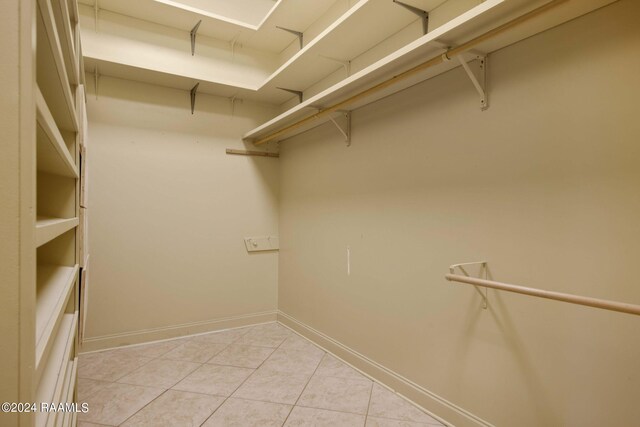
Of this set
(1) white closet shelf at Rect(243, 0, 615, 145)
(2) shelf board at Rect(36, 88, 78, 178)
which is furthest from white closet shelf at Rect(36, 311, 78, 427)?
(1) white closet shelf at Rect(243, 0, 615, 145)

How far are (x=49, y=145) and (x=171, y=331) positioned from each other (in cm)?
256

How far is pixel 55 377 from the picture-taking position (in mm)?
1048

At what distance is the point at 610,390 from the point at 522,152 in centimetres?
102

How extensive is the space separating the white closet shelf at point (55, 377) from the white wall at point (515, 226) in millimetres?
1762

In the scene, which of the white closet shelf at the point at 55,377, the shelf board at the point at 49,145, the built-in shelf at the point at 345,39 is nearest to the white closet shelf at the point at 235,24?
the built-in shelf at the point at 345,39

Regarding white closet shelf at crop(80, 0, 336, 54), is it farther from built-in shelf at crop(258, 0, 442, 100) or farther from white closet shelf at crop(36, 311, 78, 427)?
white closet shelf at crop(36, 311, 78, 427)

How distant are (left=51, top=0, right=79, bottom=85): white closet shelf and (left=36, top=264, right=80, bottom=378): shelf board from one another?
0.90 meters

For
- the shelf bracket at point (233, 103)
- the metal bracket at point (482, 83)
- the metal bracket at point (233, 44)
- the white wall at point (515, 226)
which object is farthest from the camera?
the shelf bracket at point (233, 103)

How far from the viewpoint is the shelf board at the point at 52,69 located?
872 mm

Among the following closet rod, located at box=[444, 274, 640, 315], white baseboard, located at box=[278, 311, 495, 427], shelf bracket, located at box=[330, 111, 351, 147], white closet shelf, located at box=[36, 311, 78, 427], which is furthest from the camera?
shelf bracket, located at box=[330, 111, 351, 147]

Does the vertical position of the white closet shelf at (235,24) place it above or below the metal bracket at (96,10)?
above

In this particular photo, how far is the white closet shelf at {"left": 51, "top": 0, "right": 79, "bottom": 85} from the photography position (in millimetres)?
1149

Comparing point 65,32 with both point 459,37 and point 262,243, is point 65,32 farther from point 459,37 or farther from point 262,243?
point 262,243

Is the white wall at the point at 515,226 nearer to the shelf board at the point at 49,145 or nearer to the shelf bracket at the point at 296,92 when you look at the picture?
the shelf bracket at the point at 296,92
